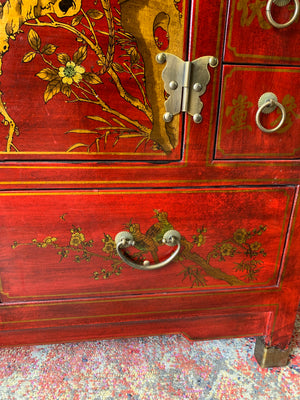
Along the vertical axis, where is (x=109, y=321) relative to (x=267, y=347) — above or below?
above

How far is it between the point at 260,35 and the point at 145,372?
844mm

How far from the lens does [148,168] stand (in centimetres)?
59

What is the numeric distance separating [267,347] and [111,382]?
0.43 metres

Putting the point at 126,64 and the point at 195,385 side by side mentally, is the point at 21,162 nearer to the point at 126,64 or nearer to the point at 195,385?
the point at 126,64

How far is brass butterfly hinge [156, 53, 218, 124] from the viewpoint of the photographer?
53 cm

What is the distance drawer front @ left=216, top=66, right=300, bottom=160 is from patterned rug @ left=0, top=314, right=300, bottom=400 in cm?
59

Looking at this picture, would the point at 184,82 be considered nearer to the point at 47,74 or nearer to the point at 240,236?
the point at 47,74

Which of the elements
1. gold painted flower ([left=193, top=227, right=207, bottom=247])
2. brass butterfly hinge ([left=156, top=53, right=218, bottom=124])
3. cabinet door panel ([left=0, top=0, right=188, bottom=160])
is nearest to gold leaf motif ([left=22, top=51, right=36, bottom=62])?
cabinet door panel ([left=0, top=0, right=188, bottom=160])

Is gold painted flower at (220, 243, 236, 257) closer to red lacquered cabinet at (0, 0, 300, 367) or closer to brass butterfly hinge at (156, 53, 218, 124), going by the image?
red lacquered cabinet at (0, 0, 300, 367)

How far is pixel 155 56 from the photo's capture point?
53 centimetres

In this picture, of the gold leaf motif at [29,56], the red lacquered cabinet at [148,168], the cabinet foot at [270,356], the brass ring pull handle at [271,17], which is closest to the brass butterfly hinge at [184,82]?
the red lacquered cabinet at [148,168]

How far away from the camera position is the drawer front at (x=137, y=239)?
601mm

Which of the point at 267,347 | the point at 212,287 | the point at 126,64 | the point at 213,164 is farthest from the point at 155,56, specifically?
the point at 267,347

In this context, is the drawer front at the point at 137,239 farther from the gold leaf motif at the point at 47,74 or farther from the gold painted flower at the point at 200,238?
the gold leaf motif at the point at 47,74
